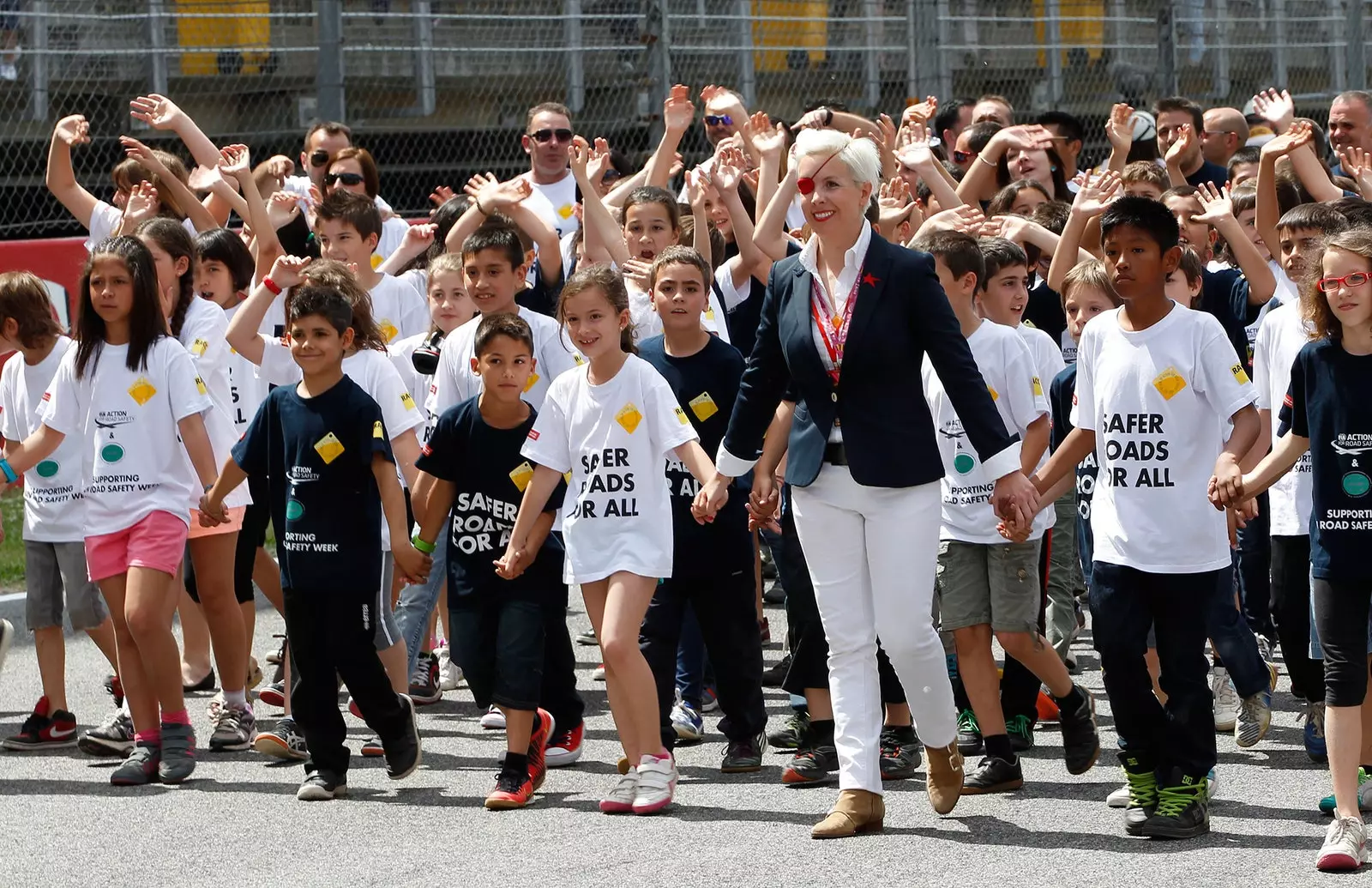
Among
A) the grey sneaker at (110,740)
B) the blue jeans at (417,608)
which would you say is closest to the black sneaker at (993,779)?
the blue jeans at (417,608)

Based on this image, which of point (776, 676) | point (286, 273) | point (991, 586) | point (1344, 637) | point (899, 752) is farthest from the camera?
point (776, 676)

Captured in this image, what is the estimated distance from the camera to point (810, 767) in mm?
6633

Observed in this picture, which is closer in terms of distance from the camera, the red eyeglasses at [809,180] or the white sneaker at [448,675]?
the red eyeglasses at [809,180]

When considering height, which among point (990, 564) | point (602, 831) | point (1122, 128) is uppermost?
point (1122, 128)

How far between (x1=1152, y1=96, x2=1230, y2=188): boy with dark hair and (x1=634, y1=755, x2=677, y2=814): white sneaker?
16.2ft

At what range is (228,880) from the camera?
5621 millimetres

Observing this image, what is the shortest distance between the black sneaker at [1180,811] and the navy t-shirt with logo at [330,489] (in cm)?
264

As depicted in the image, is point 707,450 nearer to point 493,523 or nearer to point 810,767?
point 493,523

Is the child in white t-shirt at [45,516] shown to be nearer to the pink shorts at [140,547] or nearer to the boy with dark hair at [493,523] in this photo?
the pink shorts at [140,547]

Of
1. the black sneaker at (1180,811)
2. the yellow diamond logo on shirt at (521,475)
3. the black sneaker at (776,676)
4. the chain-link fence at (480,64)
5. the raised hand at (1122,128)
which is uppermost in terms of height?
the chain-link fence at (480,64)

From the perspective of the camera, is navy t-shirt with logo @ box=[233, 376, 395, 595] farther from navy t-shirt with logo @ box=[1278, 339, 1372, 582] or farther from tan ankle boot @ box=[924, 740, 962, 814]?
navy t-shirt with logo @ box=[1278, 339, 1372, 582]

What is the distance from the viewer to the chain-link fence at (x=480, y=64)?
11.1m

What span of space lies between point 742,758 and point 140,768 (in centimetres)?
208

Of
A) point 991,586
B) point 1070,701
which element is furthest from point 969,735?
point 991,586
